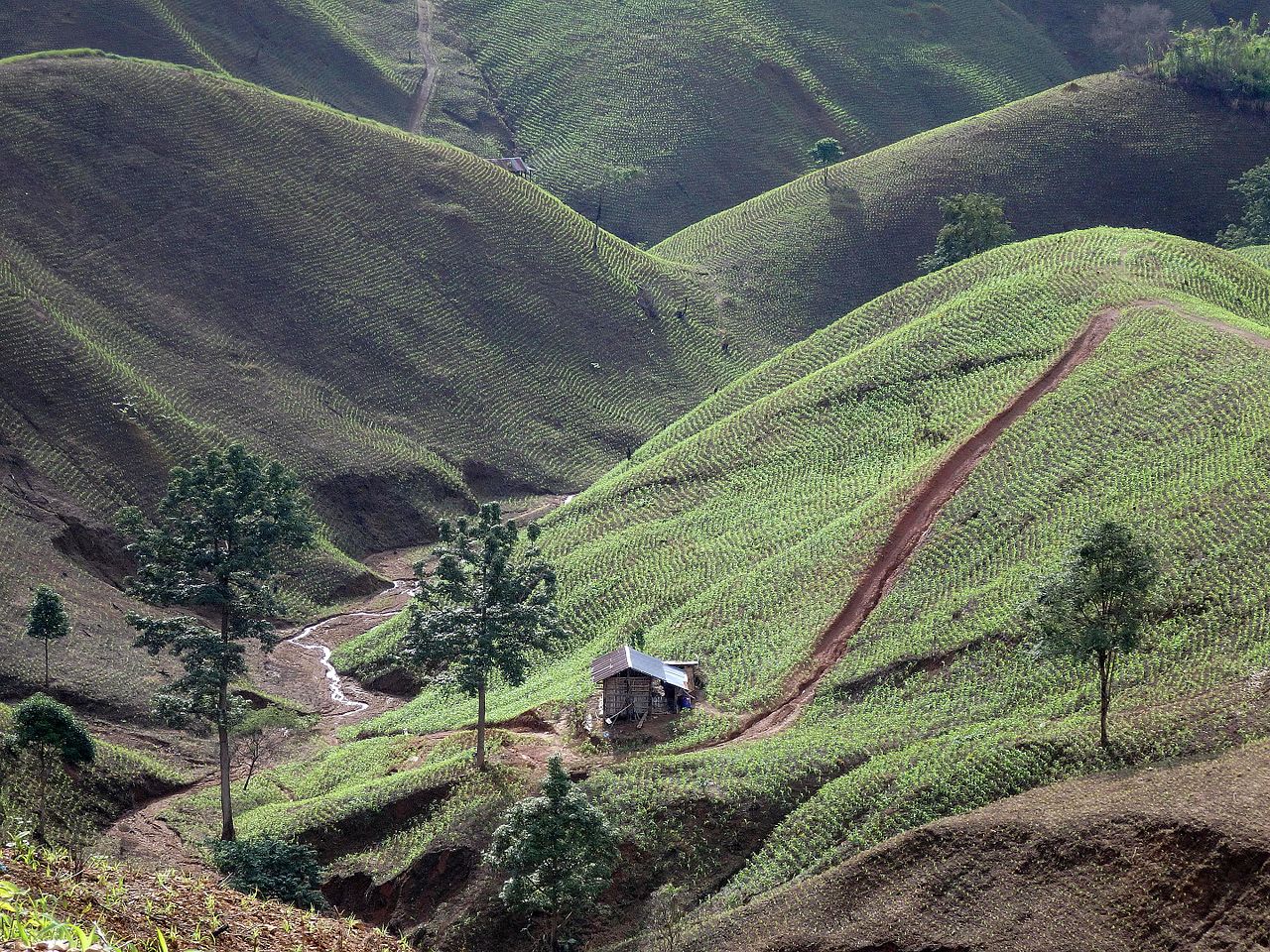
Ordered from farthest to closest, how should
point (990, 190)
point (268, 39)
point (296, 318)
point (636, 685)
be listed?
point (268, 39), point (990, 190), point (296, 318), point (636, 685)

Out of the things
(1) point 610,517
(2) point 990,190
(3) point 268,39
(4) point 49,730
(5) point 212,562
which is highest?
(3) point 268,39

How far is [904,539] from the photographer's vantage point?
155 feet

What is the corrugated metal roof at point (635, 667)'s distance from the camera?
132 ft

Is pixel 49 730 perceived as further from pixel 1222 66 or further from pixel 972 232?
pixel 1222 66

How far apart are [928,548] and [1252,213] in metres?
68.2

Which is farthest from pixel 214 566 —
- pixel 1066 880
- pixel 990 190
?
pixel 990 190

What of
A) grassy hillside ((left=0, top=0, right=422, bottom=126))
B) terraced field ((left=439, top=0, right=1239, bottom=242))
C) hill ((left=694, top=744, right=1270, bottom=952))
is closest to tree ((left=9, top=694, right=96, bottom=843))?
hill ((left=694, top=744, right=1270, bottom=952))

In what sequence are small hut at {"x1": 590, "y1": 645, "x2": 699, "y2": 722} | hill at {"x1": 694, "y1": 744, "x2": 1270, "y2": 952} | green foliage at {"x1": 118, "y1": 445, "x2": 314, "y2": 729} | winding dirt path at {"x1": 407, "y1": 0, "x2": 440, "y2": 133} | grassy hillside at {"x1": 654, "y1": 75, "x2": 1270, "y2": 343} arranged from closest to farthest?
hill at {"x1": 694, "y1": 744, "x2": 1270, "y2": 952}
green foliage at {"x1": 118, "y1": 445, "x2": 314, "y2": 729}
small hut at {"x1": 590, "y1": 645, "x2": 699, "y2": 722}
grassy hillside at {"x1": 654, "y1": 75, "x2": 1270, "y2": 343}
winding dirt path at {"x1": 407, "y1": 0, "x2": 440, "y2": 133}

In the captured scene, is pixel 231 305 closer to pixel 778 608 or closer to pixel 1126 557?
pixel 778 608

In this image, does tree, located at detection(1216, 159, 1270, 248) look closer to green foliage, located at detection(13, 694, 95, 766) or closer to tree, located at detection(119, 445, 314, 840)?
tree, located at detection(119, 445, 314, 840)

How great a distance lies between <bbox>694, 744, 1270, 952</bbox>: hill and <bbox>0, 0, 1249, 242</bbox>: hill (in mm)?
86101

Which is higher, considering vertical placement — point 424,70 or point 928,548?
point 424,70

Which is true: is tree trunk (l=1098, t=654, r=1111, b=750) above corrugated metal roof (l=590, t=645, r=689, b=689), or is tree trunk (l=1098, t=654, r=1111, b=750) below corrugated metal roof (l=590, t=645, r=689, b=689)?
below

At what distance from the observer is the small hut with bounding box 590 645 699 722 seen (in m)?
40.6
